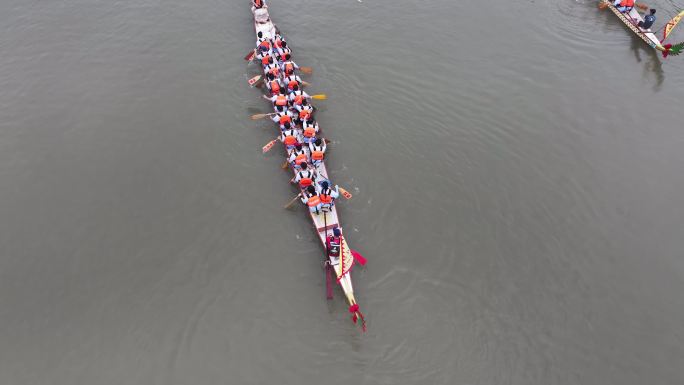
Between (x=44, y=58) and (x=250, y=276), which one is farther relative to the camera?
(x=44, y=58)

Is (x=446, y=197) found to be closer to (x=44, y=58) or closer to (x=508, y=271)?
(x=508, y=271)

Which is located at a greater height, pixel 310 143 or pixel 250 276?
pixel 310 143

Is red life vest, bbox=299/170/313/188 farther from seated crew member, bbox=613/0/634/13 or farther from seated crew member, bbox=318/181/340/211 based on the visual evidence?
seated crew member, bbox=613/0/634/13

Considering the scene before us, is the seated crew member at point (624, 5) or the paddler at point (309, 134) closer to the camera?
the paddler at point (309, 134)

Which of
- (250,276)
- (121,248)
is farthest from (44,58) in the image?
(250,276)

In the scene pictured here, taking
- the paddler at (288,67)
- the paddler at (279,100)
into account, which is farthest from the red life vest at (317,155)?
the paddler at (288,67)

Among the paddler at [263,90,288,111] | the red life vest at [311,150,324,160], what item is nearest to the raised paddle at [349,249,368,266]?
the red life vest at [311,150,324,160]

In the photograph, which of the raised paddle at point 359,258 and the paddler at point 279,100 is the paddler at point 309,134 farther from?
the raised paddle at point 359,258
